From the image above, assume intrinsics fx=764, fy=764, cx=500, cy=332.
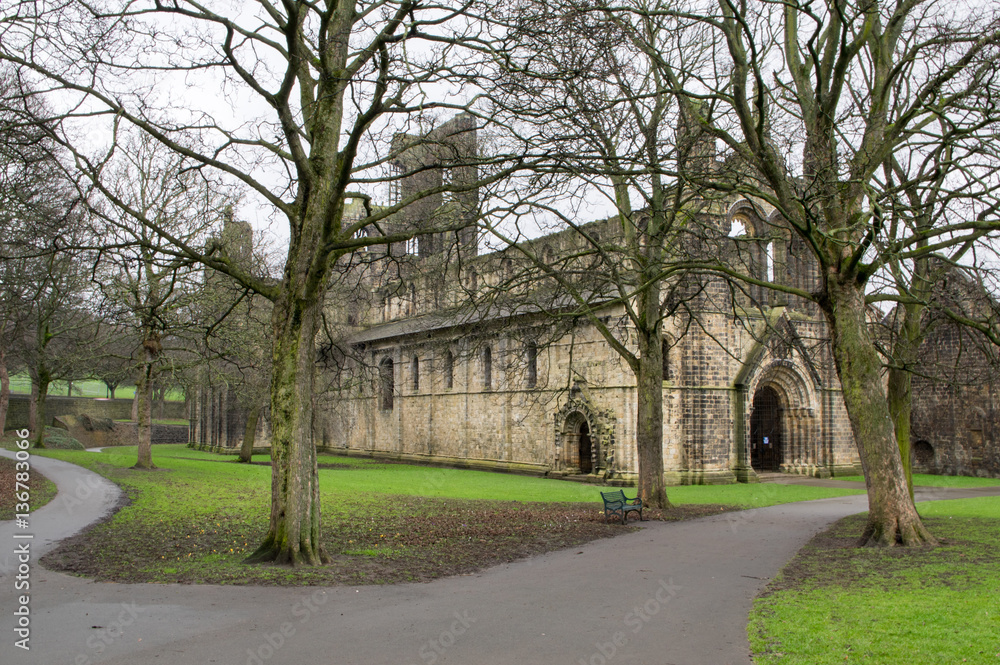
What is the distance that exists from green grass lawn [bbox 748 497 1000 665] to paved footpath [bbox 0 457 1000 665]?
0.42m

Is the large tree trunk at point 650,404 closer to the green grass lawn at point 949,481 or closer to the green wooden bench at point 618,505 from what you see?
the green wooden bench at point 618,505

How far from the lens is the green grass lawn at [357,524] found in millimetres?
10266

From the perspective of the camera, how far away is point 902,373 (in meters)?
15.7

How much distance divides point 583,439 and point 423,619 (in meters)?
24.1

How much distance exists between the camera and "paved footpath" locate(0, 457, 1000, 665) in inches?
263

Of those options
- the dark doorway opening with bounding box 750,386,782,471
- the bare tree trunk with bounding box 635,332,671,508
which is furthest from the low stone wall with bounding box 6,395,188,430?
the bare tree trunk with bounding box 635,332,671,508

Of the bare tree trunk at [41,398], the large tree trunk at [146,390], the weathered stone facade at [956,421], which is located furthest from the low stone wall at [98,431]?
the weathered stone facade at [956,421]

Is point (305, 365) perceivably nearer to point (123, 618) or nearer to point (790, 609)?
point (123, 618)

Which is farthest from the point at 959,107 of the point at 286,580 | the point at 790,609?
the point at 286,580

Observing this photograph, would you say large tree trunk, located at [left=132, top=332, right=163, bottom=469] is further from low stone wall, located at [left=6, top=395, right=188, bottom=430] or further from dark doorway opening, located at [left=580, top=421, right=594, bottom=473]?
low stone wall, located at [left=6, top=395, right=188, bottom=430]

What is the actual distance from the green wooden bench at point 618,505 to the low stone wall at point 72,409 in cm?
4441

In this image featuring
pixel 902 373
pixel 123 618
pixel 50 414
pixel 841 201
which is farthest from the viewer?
pixel 50 414

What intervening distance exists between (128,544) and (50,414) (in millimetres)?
50904

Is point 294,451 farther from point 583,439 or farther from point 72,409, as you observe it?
point 72,409
